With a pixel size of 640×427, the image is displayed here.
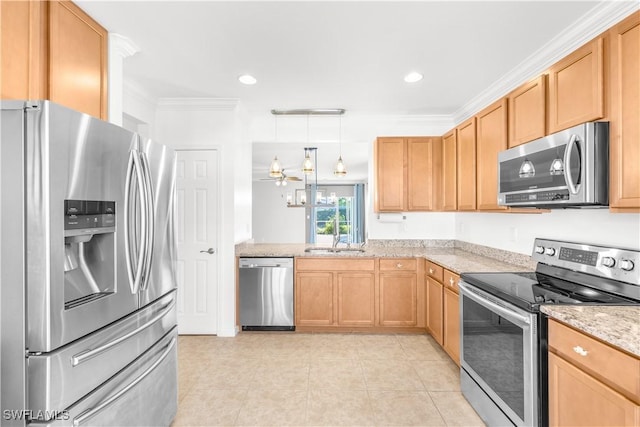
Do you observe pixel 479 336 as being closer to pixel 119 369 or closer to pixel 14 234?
pixel 119 369

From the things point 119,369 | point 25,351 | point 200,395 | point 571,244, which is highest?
point 571,244

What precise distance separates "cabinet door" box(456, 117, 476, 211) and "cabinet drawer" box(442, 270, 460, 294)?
0.63 m

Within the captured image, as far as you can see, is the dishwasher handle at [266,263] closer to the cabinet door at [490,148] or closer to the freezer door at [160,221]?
the freezer door at [160,221]

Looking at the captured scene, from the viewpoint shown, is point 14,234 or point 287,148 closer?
point 14,234

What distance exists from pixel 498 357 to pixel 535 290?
1.46 feet

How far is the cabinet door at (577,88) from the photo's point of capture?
5.42 ft

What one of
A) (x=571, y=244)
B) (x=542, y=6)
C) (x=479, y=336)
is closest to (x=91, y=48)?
(x=542, y=6)

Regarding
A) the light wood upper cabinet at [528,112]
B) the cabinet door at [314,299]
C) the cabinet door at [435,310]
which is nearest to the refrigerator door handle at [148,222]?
the cabinet door at [314,299]

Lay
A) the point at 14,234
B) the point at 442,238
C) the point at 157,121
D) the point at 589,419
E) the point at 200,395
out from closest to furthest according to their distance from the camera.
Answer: the point at 14,234, the point at 589,419, the point at 200,395, the point at 157,121, the point at 442,238

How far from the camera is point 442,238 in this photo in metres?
4.21

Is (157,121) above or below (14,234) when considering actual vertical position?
above

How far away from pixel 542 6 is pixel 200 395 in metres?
3.36

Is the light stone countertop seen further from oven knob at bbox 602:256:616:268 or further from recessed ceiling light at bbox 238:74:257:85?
recessed ceiling light at bbox 238:74:257:85

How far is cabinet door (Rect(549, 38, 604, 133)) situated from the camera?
1.65 metres
